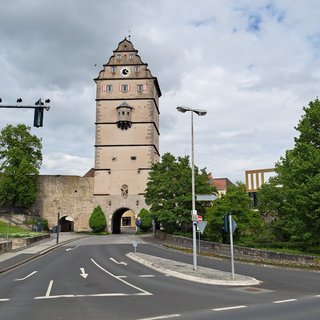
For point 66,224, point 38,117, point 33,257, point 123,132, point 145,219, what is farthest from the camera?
point 66,224

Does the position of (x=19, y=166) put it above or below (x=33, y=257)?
above

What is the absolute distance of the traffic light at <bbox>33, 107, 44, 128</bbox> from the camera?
45.5 ft

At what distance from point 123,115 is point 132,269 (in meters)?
45.9

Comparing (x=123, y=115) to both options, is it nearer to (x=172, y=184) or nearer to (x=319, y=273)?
(x=172, y=184)

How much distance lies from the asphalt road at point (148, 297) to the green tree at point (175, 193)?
88.3 ft

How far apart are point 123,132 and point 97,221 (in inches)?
615

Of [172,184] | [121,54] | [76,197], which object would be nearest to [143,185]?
[76,197]

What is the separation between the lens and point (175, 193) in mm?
48469

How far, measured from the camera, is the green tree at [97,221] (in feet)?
203

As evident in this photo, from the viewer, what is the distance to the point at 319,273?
19391 mm

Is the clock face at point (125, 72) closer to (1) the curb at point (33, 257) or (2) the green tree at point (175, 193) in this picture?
(2) the green tree at point (175, 193)

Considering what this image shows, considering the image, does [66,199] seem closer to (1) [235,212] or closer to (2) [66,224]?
(2) [66,224]

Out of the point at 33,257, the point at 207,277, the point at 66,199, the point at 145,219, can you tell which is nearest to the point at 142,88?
the point at 145,219

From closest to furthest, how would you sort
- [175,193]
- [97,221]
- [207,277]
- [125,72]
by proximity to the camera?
1. [207,277]
2. [175,193]
3. [97,221]
4. [125,72]
